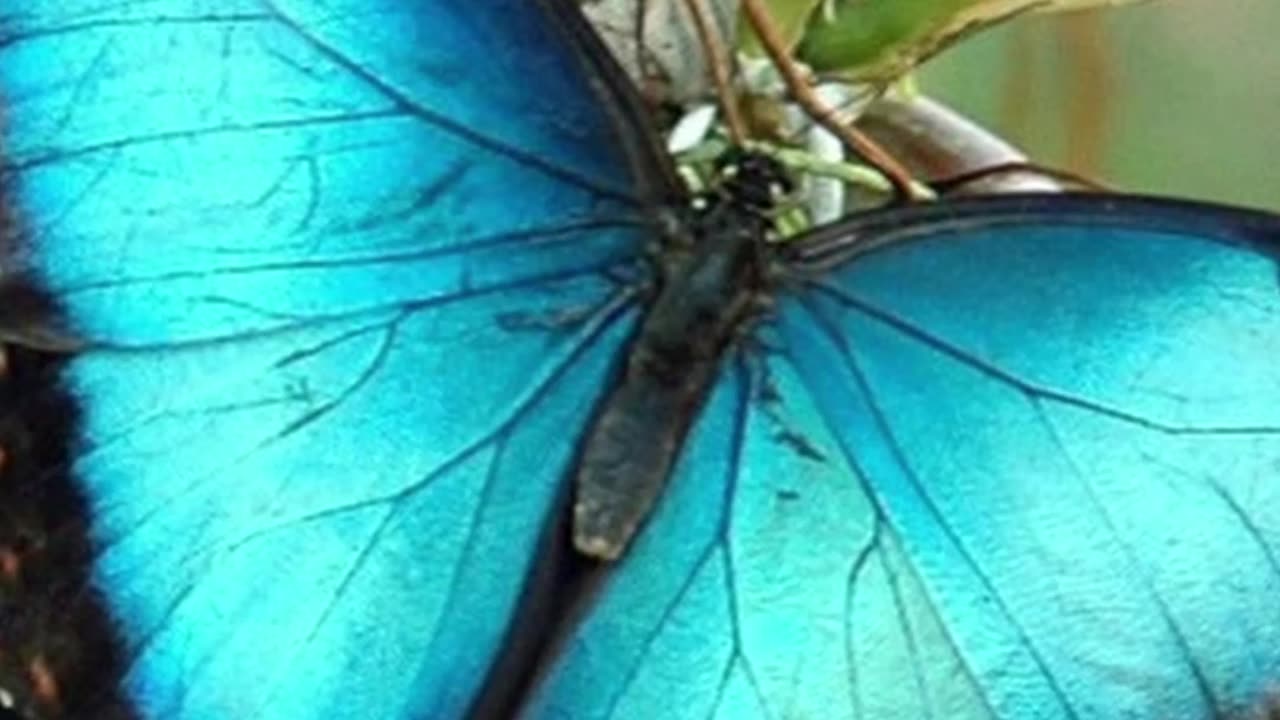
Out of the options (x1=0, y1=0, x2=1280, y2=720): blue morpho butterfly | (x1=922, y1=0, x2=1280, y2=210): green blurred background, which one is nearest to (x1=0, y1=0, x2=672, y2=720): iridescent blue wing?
(x1=0, y1=0, x2=1280, y2=720): blue morpho butterfly

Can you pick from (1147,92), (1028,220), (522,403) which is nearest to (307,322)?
(522,403)

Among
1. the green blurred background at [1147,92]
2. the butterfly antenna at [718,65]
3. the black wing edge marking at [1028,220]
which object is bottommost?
the green blurred background at [1147,92]

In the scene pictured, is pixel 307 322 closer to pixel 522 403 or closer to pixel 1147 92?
pixel 522 403

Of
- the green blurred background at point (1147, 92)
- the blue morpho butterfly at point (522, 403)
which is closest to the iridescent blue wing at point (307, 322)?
the blue morpho butterfly at point (522, 403)

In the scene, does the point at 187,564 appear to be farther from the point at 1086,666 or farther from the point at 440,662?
the point at 1086,666

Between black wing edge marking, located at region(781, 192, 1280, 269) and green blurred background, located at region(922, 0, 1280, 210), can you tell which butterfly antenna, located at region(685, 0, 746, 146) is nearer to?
black wing edge marking, located at region(781, 192, 1280, 269)

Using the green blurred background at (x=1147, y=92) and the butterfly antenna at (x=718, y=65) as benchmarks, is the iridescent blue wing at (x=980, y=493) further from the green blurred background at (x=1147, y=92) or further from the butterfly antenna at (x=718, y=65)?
the green blurred background at (x=1147, y=92)

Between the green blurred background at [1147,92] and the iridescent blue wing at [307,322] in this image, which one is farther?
the green blurred background at [1147,92]
